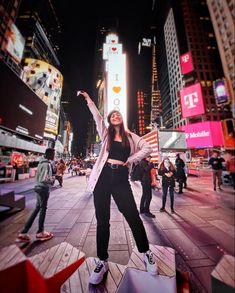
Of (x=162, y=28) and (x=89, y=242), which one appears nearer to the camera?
(x=89, y=242)

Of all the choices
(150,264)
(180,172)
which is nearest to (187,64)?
(180,172)

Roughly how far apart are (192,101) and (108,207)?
218 inches

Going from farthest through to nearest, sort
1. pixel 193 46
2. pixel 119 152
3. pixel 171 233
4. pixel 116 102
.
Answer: pixel 193 46 < pixel 116 102 < pixel 171 233 < pixel 119 152

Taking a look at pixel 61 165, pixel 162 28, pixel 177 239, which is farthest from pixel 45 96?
pixel 162 28

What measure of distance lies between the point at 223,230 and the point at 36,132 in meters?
26.0

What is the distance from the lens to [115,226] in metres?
2.81

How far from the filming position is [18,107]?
17844 millimetres

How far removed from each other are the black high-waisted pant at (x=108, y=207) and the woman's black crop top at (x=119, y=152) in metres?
0.12

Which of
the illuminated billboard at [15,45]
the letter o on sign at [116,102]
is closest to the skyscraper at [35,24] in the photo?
the illuminated billboard at [15,45]

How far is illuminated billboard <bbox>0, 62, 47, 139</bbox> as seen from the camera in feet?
50.4

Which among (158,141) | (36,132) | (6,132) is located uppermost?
(36,132)

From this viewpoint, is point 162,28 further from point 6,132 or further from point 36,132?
point 6,132

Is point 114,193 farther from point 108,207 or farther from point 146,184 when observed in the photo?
point 146,184

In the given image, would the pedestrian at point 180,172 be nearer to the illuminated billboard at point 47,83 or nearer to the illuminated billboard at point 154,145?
the illuminated billboard at point 154,145
